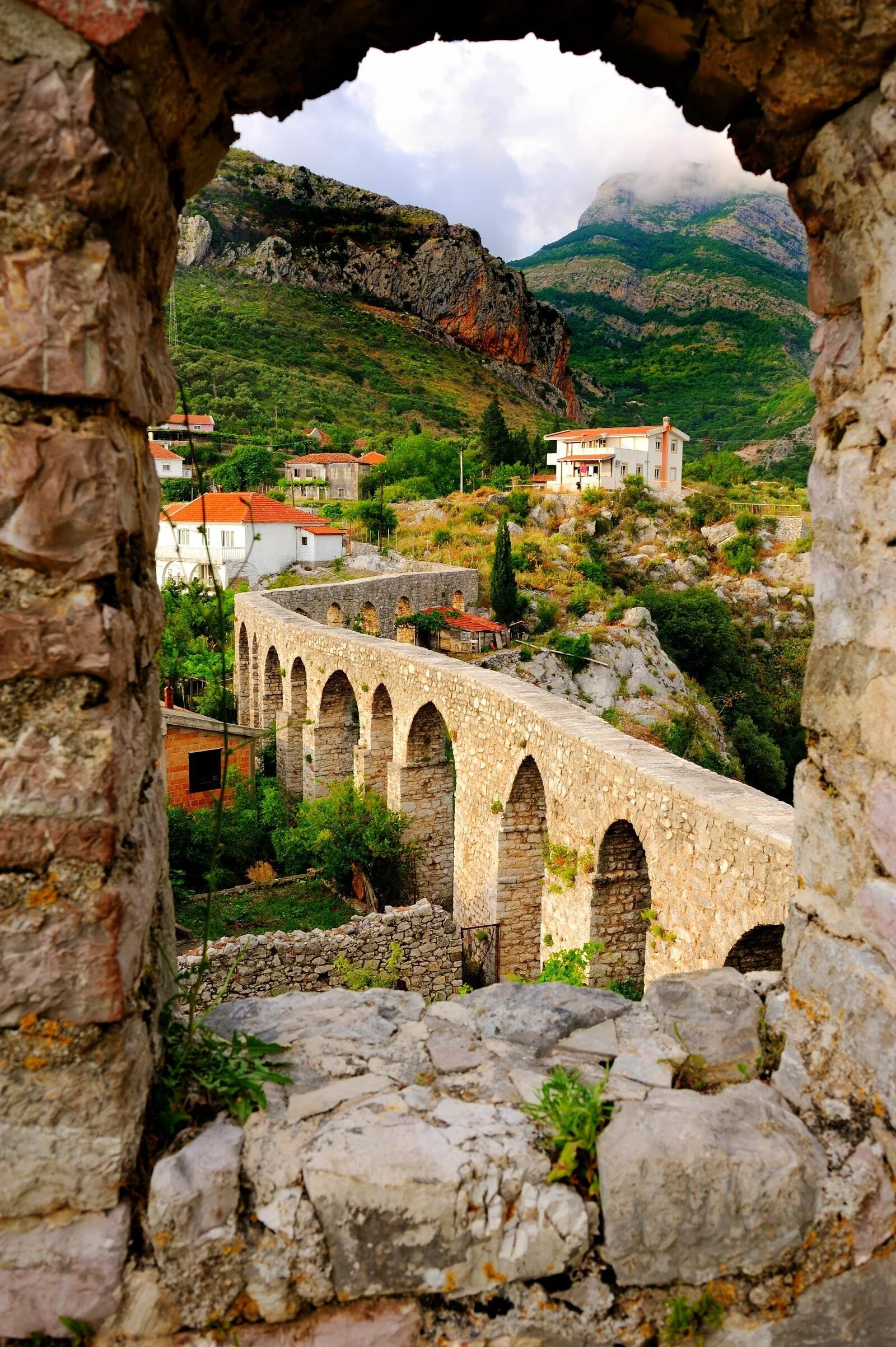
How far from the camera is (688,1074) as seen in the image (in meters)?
2.44

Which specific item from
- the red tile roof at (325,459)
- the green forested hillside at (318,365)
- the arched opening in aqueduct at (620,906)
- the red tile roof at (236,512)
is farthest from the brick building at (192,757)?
the green forested hillside at (318,365)

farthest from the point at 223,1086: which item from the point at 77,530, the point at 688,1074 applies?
the point at 77,530

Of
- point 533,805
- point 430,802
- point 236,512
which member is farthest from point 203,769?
point 236,512

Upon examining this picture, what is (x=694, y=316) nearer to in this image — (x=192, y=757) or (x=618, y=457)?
(x=618, y=457)

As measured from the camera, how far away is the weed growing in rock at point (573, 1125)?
6.85 feet

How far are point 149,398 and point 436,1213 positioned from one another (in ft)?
6.32

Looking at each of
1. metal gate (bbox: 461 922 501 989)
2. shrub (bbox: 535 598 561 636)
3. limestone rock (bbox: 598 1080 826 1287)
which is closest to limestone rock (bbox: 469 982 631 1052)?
limestone rock (bbox: 598 1080 826 1287)

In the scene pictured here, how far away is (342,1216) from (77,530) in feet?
4.99

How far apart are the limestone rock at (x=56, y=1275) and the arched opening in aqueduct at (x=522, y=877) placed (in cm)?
911

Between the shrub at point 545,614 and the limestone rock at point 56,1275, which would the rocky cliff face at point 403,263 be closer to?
the shrub at point 545,614

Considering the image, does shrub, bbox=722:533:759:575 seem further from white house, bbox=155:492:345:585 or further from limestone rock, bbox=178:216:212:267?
limestone rock, bbox=178:216:212:267

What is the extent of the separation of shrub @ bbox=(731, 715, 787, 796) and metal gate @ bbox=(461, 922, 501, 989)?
1708 cm

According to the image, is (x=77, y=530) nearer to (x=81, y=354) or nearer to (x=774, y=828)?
(x=81, y=354)

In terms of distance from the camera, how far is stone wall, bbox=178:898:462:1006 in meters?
9.72
